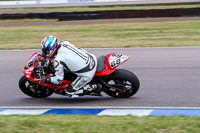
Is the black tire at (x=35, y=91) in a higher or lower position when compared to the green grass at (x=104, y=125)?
higher

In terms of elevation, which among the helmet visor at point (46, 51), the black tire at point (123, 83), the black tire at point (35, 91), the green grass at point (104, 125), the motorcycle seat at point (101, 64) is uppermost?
the helmet visor at point (46, 51)

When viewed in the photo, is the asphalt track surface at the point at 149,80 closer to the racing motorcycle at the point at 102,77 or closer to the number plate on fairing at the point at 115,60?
the racing motorcycle at the point at 102,77

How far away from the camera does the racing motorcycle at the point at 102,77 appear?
7.09m

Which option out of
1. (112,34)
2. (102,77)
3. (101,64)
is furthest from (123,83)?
(112,34)

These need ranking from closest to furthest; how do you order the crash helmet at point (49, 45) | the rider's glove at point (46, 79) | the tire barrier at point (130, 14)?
1. the crash helmet at point (49, 45)
2. the rider's glove at point (46, 79)
3. the tire barrier at point (130, 14)

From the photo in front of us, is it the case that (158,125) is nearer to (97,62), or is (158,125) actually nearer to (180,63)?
(97,62)

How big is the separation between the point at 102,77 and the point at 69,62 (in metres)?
0.76

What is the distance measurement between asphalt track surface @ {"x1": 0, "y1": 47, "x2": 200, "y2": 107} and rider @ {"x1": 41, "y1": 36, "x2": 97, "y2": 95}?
1.44 feet

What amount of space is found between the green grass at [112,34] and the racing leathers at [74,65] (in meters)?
7.17

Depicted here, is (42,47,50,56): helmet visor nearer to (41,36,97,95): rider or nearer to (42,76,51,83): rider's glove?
(41,36,97,95): rider

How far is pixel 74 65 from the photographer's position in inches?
274

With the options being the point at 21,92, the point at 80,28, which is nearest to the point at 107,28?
the point at 80,28

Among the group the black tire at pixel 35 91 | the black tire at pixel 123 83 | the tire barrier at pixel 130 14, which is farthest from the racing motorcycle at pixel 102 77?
the tire barrier at pixel 130 14

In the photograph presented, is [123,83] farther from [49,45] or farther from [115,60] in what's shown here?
[49,45]
